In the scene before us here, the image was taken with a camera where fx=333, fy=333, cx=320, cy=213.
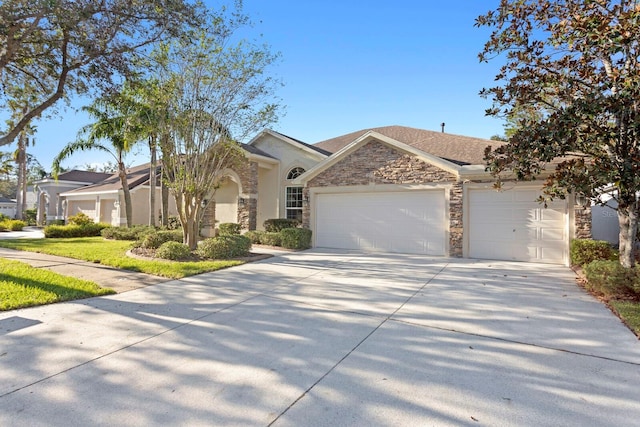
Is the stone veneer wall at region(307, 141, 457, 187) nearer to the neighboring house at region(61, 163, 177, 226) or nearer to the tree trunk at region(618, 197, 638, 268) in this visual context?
the tree trunk at region(618, 197, 638, 268)

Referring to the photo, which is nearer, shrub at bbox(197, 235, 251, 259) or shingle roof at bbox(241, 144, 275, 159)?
shrub at bbox(197, 235, 251, 259)

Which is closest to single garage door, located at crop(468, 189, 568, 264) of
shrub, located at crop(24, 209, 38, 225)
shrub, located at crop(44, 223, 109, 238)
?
shrub, located at crop(44, 223, 109, 238)

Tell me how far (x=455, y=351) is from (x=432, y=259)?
7.50m

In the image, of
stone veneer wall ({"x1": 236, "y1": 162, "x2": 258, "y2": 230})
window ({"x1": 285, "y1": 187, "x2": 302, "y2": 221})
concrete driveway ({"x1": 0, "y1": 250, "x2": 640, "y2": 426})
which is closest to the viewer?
concrete driveway ({"x1": 0, "y1": 250, "x2": 640, "y2": 426})

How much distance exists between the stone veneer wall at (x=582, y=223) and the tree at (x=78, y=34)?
38.5 ft

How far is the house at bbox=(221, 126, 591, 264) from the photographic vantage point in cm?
1041

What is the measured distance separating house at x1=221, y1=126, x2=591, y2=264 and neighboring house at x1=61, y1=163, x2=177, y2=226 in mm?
8707

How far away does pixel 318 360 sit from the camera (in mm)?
3539

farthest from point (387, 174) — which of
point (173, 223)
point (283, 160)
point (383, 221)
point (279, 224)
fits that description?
point (173, 223)

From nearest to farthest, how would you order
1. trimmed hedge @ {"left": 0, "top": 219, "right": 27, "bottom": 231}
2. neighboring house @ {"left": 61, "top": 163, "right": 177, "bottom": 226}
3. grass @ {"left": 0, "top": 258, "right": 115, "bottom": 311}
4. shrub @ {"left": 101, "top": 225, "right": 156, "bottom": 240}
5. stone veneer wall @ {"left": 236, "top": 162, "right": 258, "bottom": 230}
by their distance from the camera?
grass @ {"left": 0, "top": 258, "right": 115, "bottom": 311} < shrub @ {"left": 101, "top": 225, "right": 156, "bottom": 240} < stone veneer wall @ {"left": 236, "top": 162, "right": 258, "bottom": 230} < trimmed hedge @ {"left": 0, "top": 219, "right": 27, "bottom": 231} < neighboring house @ {"left": 61, "top": 163, "right": 177, "bottom": 226}

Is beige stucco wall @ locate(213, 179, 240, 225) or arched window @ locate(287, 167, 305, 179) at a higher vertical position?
arched window @ locate(287, 167, 305, 179)

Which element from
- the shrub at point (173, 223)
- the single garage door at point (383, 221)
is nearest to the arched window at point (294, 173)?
the single garage door at point (383, 221)

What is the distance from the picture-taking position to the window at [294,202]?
55.6 ft

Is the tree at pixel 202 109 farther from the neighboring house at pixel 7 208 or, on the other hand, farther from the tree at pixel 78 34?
the neighboring house at pixel 7 208
